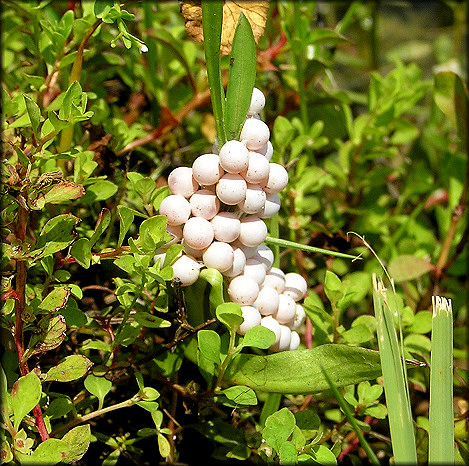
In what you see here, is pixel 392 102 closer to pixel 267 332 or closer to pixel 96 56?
pixel 96 56

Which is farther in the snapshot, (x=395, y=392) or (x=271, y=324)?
(x=271, y=324)

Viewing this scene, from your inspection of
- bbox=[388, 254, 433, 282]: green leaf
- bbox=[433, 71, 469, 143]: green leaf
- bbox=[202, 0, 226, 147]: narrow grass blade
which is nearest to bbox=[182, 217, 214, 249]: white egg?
bbox=[202, 0, 226, 147]: narrow grass blade

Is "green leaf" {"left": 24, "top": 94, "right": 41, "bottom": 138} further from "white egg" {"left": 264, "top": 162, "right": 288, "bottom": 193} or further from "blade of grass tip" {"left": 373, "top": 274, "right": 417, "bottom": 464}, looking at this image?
"blade of grass tip" {"left": 373, "top": 274, "right": 417, "bottom": 464}

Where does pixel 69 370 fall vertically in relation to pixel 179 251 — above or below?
below

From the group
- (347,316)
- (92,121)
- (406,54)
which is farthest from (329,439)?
(406,54)

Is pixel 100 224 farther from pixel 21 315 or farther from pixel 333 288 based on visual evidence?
pixel 333 288

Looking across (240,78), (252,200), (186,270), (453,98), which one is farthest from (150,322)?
(453,98)

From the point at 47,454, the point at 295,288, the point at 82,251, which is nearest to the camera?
the point at 47,454

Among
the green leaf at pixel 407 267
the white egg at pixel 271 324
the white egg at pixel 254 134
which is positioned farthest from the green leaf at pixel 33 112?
the green leaf at pixel 407 267
